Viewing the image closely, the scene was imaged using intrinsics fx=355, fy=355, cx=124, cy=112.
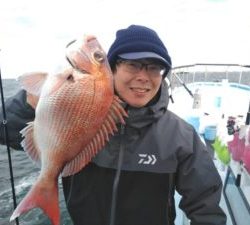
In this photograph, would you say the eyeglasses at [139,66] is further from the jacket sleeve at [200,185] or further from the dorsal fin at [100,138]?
the jacket sleeve at [200,185]

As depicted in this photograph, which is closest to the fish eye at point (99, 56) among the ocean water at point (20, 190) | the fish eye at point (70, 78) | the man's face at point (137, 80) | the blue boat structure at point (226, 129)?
the fish eye at point (70, 78)

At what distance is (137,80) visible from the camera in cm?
183

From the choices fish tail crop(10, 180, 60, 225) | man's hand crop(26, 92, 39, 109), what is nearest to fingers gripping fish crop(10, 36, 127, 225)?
fish tail crop(10, 180, 60, 225)

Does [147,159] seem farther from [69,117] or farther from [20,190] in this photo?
[20,190]

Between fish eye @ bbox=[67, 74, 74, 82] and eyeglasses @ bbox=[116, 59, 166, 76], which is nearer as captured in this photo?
fish eye @ bbox=[67, 74, 74, 82]

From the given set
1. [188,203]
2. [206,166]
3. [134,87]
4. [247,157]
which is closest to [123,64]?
[134,87]

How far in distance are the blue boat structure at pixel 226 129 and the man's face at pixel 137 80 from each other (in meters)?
1.24

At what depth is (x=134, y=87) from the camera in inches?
72.4

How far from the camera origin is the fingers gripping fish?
1.47 meters

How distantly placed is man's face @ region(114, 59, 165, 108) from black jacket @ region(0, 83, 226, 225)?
143 millimetres

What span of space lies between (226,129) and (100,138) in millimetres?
3510

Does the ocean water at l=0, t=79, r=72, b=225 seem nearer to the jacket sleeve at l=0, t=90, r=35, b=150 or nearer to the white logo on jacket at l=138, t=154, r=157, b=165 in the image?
the jacket sleeve at l=0, t=90, r=35, b=150

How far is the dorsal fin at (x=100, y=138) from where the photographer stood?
5.01ft

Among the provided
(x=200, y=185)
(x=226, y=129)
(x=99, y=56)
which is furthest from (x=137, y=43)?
(x=226, y=129)
